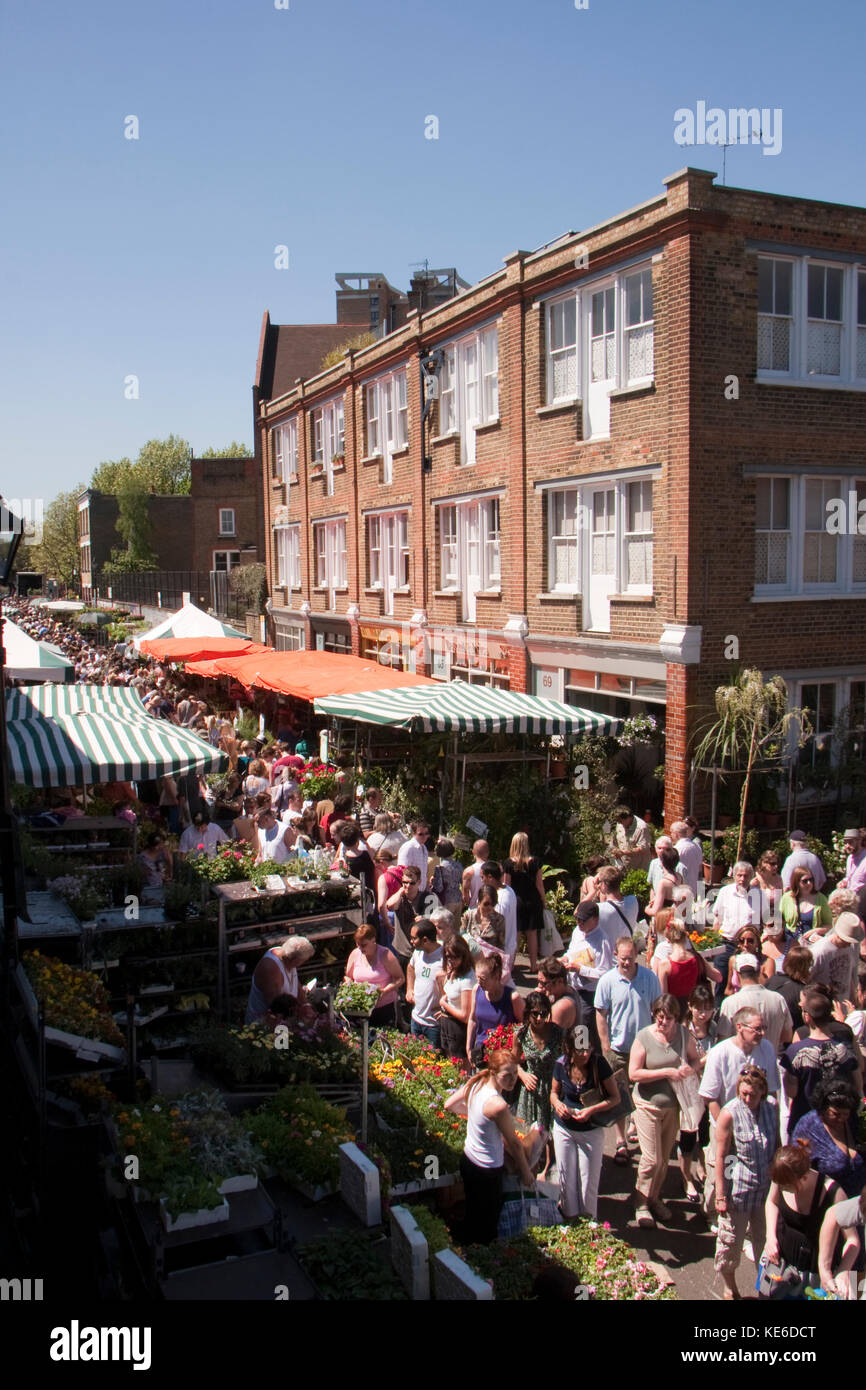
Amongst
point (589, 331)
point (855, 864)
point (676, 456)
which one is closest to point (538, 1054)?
point (855, 864)

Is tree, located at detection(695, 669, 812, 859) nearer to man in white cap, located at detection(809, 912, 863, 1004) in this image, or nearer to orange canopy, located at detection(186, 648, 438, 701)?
orange canopy, located at detection(186, 648, 438, 701)

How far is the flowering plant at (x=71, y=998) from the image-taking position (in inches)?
270

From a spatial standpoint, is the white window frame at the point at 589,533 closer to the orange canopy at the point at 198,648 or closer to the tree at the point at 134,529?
the orange canopy at the point at 198,648

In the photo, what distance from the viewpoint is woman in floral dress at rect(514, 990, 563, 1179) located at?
7.31 metres

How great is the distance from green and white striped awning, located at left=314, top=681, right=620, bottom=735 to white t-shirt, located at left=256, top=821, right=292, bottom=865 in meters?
2.28

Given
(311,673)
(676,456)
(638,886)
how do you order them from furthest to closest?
(311,673) → (676,456) → (638,886)

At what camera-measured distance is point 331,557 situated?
3112cm

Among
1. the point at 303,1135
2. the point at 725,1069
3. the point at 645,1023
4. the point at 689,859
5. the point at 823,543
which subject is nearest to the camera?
the point at 303,1135

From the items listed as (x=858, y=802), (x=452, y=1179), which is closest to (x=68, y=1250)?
(x=452, y=1179)

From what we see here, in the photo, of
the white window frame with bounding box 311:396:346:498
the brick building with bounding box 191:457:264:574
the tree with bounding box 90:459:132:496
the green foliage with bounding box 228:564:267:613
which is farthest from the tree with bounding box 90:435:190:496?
the white window frame with bounding box 311:396:346:498

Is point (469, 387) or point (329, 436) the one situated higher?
point (329, 436)

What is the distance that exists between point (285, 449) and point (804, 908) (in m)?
28.1

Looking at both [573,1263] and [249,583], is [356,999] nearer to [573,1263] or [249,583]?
[573,1263]
